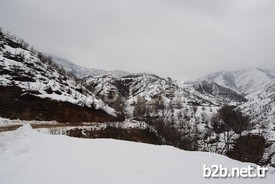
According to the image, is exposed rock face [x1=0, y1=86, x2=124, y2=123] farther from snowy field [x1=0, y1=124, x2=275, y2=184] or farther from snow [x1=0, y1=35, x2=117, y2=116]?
snowy field [x1=0, y1=124, x2=275, y2=184]

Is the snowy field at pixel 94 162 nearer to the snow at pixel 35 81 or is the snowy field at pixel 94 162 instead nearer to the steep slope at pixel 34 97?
the steep slope at pixel 34 97

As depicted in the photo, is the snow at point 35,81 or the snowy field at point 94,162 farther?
the snow at point 35,81

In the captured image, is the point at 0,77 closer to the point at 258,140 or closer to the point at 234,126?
the point at 234,126

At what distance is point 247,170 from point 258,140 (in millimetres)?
61590

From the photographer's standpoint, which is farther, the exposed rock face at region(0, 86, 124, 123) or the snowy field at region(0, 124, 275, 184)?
the exposed rock face at region(0, 86, 124, 123)

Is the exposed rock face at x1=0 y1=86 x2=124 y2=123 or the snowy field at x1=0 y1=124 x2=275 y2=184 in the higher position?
the exposed rock face at x1=0 y1=86 x2=124 y2=123

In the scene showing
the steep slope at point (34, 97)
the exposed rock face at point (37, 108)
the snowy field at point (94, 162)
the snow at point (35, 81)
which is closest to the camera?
the snowy field at point (94, 162)

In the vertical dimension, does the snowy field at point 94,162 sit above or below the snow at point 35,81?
below

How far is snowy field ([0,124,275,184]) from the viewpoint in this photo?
41.8ft

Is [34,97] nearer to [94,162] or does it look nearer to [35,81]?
[35,81]

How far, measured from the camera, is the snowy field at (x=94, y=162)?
12750 millimetres

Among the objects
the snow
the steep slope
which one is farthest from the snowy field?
the snow

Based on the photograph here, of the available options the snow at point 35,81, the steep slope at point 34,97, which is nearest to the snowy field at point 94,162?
the steep slope at point 34,97

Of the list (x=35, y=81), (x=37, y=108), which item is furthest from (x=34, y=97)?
(x=35, y=81)
